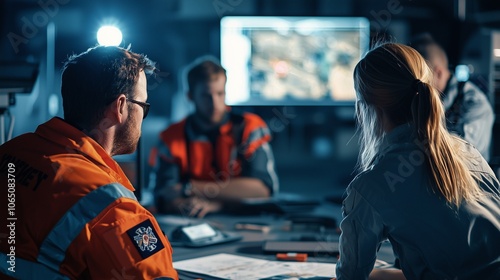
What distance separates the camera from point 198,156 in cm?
322

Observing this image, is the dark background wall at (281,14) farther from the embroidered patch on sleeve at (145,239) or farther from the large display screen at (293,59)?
the embroidered patch on sleeve at (145,239)

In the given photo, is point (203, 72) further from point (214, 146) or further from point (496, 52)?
point (496, 52)

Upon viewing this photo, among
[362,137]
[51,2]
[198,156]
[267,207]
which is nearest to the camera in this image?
[362,137]

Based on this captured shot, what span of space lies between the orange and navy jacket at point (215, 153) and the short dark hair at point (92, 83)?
1.62 metres

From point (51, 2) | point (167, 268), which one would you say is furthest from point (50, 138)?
point (51, 2)

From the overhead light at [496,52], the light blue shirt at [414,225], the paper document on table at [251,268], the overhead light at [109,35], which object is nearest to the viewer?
the light blue shirt at [414,225]

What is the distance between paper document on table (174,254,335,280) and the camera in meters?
1.70

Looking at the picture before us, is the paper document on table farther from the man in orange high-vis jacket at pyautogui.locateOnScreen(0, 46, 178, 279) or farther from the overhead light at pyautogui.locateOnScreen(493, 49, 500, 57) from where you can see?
the overhead light at pyautogui.locateOnScreen(493, 49, 500, 57)

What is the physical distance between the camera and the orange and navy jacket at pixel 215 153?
317cm

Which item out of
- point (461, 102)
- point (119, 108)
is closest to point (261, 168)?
point (461, 102)

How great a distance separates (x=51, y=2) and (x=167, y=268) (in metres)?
3.05

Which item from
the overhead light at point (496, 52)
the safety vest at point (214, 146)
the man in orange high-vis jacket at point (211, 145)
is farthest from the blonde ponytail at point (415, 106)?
the overhead light at point (496, 52)

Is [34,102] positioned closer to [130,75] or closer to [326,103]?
[130,75]

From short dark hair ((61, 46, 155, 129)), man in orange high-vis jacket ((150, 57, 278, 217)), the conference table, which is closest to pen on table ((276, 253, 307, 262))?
the conference table
